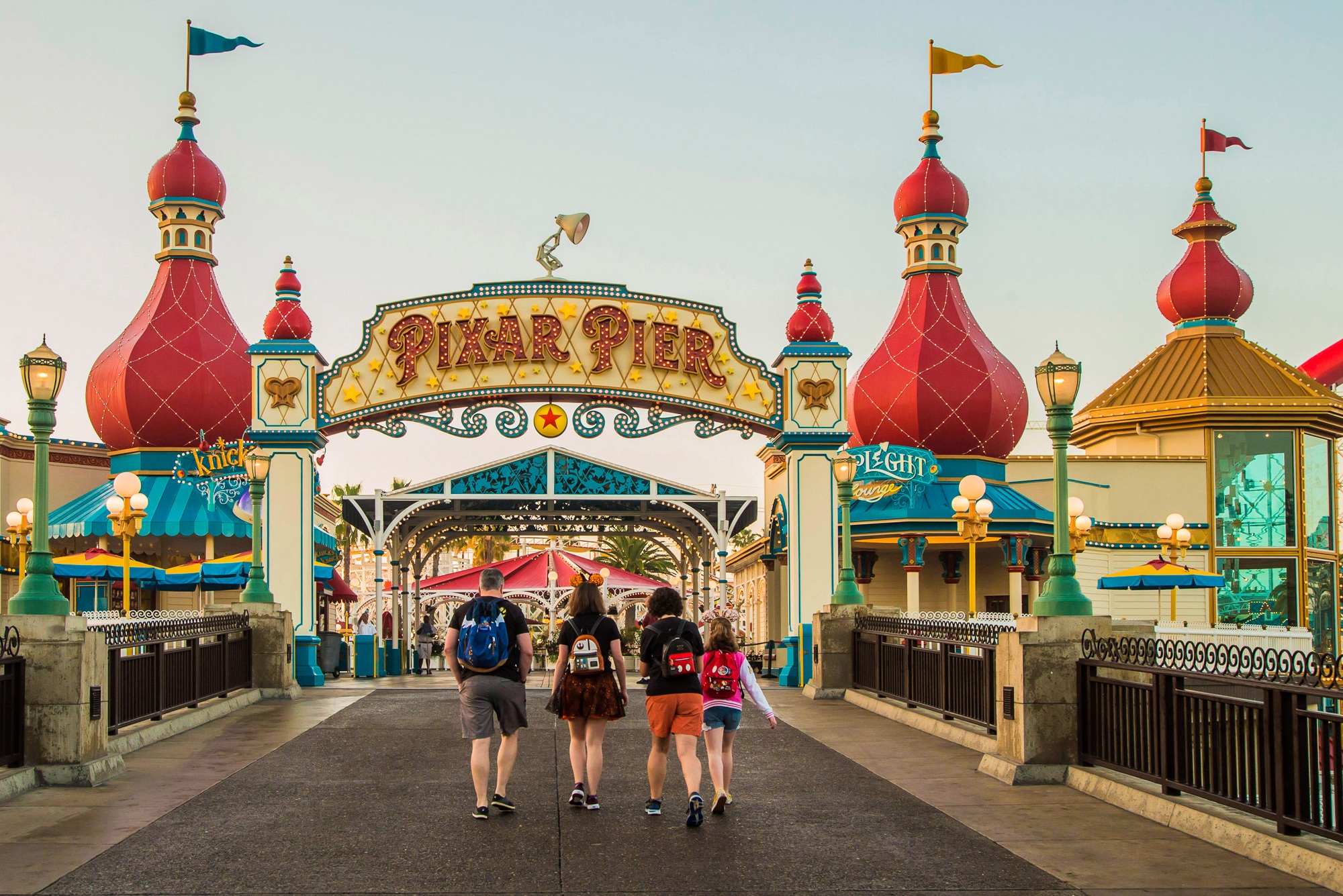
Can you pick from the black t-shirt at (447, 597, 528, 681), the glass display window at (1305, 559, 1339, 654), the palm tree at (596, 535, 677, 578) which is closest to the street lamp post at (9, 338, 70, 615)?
the black t-shirt at (447, 597, 528, 681)

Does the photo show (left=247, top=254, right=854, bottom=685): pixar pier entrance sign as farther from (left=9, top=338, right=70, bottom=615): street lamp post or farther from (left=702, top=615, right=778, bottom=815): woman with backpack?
(left=702, top=615, right=778, bottom=815): woman with backpack

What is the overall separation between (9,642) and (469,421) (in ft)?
46.6

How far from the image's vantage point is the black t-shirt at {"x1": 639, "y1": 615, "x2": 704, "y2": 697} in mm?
9180

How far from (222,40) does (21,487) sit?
12.1m

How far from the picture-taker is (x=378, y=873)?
749cm

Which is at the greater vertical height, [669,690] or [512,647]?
[512,647]

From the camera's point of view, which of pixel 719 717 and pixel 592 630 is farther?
pixel 719 717

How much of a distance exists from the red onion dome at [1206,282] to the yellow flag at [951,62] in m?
12.6

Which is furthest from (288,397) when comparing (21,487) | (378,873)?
(378,873)

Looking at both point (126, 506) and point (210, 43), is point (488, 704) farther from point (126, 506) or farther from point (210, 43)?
point (210, 43)

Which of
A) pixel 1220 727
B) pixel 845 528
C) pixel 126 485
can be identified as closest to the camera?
pixel 1220 727

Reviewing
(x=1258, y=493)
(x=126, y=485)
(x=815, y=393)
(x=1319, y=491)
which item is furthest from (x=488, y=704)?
(x=1319, y=491)

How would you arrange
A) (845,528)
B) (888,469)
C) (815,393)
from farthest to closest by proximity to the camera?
(888,469)
(815,393)
(845,528)

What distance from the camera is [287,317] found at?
78.5 ft
